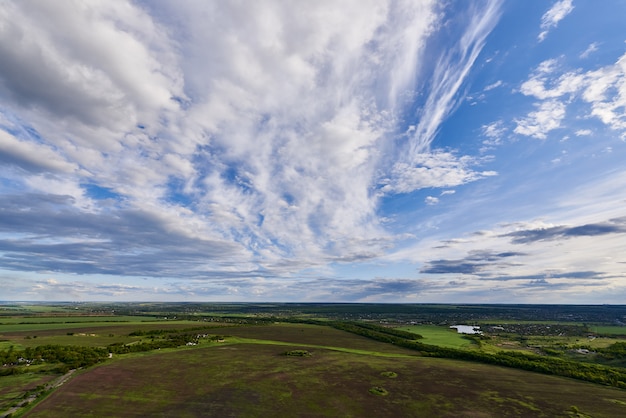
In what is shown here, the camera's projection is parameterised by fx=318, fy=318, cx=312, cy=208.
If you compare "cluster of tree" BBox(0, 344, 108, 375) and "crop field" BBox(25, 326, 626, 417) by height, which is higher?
"cluster of tree" BBox(0, 344, 108, 375)

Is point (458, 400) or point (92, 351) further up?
point (92, 351)

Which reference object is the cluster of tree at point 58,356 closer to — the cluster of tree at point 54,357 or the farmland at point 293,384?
the cluster of tree at point 54,357

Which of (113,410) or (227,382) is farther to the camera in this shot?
(227,382)

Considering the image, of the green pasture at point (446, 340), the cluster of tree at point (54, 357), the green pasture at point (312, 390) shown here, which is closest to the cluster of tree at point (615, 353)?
the green pasture at point (446, 340)

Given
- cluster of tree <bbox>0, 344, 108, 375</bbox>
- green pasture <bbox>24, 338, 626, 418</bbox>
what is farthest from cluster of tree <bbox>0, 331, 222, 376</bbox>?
green pasture <bbox>24, 338, 626, 418</bbox>

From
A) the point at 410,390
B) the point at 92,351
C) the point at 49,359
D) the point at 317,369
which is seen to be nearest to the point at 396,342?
the point at 317,369

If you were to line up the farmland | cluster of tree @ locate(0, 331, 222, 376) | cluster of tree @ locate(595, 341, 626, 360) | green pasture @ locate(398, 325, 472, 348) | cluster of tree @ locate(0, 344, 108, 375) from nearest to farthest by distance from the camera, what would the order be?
1. the farmland
2. cluster of tree @ locate(0, 331, 222, 376)
3. cluster of tree @ locate(0, 344, 108, 375)
4. cluster of tree @ locate(595, 341, 626, 360)
5. green pasture @ locate(398, 325, 472, 348)

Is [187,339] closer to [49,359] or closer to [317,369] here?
[49,359]

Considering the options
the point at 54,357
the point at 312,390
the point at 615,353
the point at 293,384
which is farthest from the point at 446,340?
the point at 54,357

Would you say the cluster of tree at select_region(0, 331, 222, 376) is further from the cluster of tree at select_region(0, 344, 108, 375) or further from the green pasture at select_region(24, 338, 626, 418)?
the green pasture at select_region(24, 338, 626, 418)
